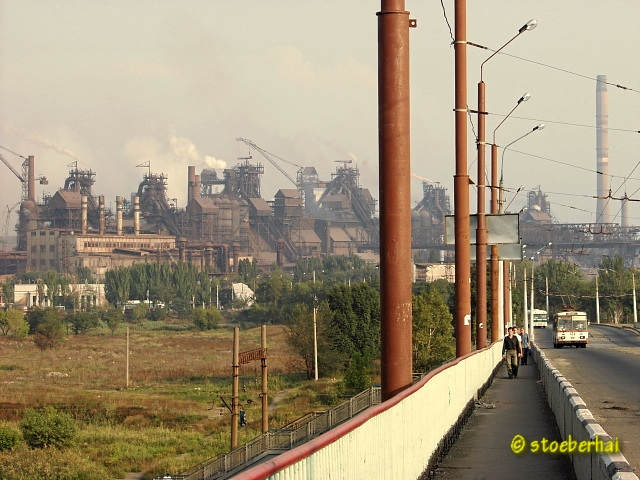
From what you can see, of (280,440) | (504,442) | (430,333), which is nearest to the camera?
(504,442)

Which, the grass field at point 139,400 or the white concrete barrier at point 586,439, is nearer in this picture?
the white concrete barrier at point 586,439

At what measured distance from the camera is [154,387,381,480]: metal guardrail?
28.7 meters

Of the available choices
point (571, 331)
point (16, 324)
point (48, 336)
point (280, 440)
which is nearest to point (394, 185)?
point (280, 440)

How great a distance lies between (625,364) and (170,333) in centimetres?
13074

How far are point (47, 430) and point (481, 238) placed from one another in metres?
28.7

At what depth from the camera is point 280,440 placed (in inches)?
1344

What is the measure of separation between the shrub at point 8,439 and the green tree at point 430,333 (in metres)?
38.0

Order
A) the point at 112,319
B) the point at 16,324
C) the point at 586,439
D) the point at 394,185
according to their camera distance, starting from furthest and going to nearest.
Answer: the point at 112,319
the point at 16,324
the point at 394,185
the point at 586,439

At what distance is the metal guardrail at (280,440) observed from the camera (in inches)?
1129

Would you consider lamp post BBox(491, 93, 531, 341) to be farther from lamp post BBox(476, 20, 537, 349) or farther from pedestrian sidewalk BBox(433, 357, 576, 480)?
pedestrian sidewalk BBox(433, 357, 576, 480)

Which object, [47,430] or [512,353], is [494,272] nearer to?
[512,353]

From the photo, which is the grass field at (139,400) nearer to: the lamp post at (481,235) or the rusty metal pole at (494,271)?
the rusty metal pole at (494,271)

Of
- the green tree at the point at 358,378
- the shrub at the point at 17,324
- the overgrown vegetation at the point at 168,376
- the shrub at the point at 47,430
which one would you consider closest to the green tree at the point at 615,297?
the overgrown vegetation at the point at 168,376

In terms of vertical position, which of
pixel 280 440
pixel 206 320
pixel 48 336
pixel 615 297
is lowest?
pixel 48 336
